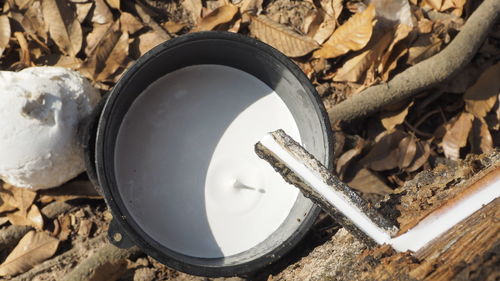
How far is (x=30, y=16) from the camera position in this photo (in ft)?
5.42

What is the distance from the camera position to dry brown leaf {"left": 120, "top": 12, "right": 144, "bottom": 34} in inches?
65.9

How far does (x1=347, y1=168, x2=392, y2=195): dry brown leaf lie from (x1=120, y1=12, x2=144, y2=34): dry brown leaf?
79 centimetres

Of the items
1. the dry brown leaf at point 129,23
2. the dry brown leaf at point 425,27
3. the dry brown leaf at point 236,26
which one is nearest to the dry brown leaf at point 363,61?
the dry brown leaf at point 425,27

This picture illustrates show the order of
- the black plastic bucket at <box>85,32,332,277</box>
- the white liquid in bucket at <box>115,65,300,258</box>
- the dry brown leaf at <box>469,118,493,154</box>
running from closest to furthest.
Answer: the black plastic bucket at <box>85,32,332,277</box> < the white liquid in bucket at <box>115,65,300,258</box> < the dry brown leaf at <box>469,118,493,154</box>

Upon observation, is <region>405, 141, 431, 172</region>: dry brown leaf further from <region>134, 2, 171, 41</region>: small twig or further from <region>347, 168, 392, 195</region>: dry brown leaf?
<region>134, 2, 171, 41</region>: small twig

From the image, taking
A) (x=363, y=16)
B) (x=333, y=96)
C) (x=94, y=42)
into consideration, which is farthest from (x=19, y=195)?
(x=363, y=16)

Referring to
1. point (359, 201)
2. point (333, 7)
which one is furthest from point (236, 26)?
point (359, 201)

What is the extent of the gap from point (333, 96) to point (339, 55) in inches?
5.1

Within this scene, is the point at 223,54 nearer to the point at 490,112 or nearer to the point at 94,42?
the point at 94,42

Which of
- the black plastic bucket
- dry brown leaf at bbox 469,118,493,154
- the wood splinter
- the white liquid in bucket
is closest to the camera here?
the wood splinter

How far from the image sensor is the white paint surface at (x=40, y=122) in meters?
1.36

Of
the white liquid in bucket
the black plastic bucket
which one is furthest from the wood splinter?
the white liquid in bucket

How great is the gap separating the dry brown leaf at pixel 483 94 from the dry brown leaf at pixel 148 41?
0.95 meters

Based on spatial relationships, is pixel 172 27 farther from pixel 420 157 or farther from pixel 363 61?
pixel 420 157
